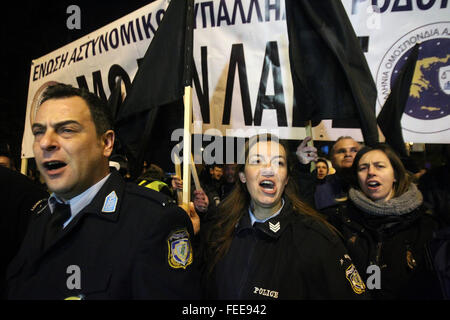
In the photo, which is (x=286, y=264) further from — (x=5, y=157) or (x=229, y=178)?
(x=5, y=157)

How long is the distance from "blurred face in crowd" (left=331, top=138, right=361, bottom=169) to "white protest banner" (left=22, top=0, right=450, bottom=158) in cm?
26

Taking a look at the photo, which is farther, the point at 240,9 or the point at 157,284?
the point at 240,9

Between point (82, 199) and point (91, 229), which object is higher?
point (82, 199)

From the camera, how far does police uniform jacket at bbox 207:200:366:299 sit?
1758 millimetres

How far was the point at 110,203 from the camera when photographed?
1.65 m

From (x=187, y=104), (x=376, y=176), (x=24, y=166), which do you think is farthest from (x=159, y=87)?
(x=24, y=166)

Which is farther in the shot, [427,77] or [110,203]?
[427,77]

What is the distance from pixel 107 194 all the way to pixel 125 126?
1.36 meters

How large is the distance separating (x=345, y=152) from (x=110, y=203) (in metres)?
2.55

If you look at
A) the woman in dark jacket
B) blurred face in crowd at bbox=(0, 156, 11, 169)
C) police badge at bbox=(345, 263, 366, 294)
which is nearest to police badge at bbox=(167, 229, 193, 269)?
police badge at bbox=(345, 263, 366, 294)

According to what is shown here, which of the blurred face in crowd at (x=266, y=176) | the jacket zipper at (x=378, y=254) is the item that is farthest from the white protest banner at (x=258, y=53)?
the jacket zipper at (x=378, y=254)

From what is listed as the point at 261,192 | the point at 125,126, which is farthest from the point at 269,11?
the point at 261,192

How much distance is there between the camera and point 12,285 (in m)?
1.63
